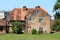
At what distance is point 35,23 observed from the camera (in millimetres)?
71500

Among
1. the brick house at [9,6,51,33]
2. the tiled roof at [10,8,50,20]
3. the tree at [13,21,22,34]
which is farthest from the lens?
the tiled roof at [10,8,50,20]

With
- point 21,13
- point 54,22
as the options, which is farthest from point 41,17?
point 54,22

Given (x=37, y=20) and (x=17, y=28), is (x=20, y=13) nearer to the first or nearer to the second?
(x=37, y=20)

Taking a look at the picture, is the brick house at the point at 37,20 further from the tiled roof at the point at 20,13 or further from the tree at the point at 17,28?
the tree at the point at 17,28

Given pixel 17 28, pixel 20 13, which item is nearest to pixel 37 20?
pixel 17 28

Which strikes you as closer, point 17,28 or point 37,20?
point 17,28

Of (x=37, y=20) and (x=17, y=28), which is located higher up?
(x=37, y=20)

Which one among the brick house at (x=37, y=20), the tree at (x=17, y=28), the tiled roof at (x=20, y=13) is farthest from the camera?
the tiled roof at (x=20, y=13)

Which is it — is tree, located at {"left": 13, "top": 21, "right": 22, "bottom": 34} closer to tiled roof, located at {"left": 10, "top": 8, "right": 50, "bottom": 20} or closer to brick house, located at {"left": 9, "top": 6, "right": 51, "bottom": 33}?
brick house, located at {"left": 9, "top": 6, "right": 51, "bottom": 33}

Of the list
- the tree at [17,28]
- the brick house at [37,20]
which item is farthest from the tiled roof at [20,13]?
the tree at [17,28]

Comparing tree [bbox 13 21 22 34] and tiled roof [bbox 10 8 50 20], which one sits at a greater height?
tiled roof [bbox 10 8 50 20]

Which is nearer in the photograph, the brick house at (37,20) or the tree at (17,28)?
the tree at (17,28)

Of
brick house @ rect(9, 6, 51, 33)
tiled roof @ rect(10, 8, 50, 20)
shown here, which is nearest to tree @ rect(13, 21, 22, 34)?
brick house @ rect(9, 6, 51, 33)

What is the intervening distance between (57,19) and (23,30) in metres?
22.3
